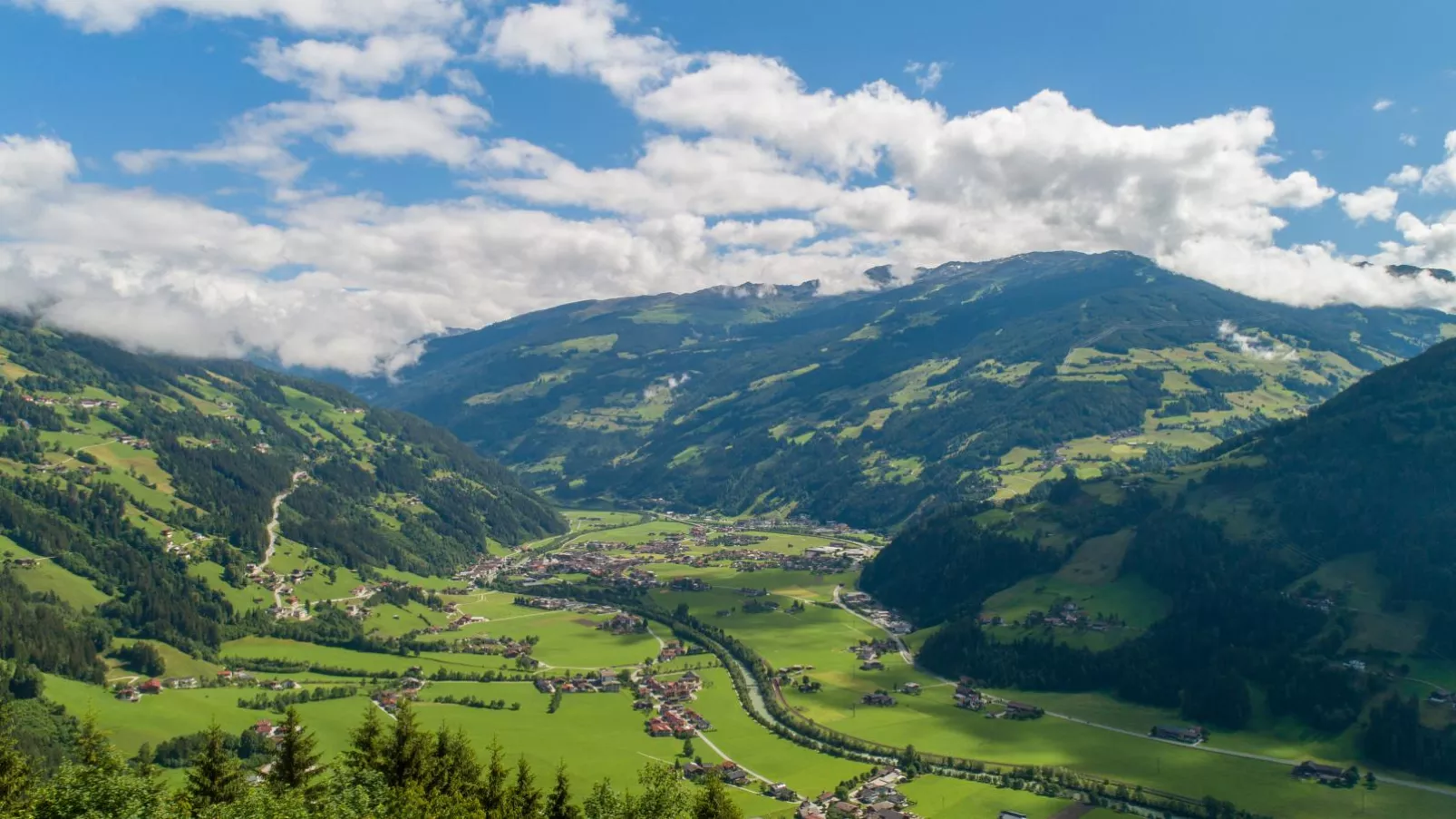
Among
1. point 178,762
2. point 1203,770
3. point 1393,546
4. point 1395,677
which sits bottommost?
point 178,762

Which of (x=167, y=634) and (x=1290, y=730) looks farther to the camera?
(x=167, y=634)

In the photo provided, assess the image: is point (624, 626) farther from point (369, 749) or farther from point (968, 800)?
point (369, 749)

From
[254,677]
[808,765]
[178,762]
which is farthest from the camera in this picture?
[254,677]

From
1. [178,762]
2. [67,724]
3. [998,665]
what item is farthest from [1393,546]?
[67,724]

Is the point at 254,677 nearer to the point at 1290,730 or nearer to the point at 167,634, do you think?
the point at 167,634

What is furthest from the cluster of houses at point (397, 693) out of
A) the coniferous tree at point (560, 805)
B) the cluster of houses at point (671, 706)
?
the coniferous tree at point (560, 805)

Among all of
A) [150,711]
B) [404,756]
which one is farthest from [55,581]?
[404,756]

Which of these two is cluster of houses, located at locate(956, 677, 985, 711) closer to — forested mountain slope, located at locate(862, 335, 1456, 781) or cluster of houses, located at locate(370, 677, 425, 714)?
forested mountain slope, located at locate(862, 335, 1456, 781)
